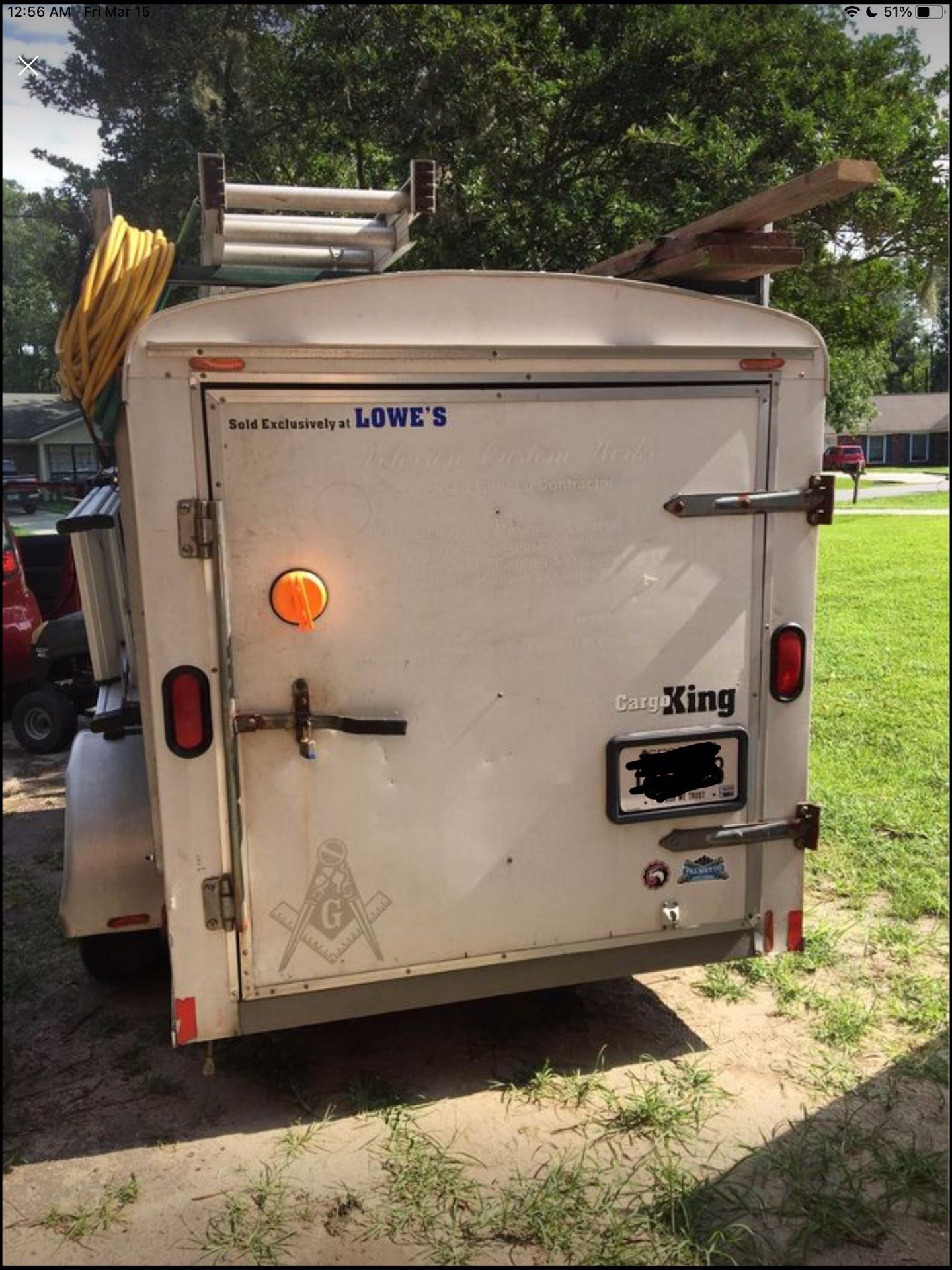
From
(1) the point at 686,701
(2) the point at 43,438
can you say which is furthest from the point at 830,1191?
(2) the point at 43,438

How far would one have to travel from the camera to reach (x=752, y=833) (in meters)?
3.72

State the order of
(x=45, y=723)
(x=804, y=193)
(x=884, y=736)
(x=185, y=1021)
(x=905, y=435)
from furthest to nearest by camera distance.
A: (x=905, y=435), (x=45, y=723), (x=884, y=736), (x=804, y=193), (x=185, y=1021)

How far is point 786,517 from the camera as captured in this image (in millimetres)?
3619

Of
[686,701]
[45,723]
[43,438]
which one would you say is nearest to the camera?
[686,701]

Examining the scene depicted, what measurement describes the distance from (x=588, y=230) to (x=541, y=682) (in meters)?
6.99

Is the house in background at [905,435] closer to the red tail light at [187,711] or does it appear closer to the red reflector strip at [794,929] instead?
the red reflector strip at [794,929]

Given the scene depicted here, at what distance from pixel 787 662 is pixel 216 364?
6.80 ft

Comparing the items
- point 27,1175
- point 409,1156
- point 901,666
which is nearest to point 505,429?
point 409,1156

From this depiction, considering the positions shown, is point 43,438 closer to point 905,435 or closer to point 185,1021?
point 905,435

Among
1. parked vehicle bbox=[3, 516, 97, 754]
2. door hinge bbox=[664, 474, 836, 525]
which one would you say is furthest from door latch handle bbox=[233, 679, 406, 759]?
parked vehicle bbox=[3, 516, 97, 754]

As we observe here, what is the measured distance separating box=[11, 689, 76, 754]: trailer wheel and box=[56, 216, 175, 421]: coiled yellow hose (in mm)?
5862

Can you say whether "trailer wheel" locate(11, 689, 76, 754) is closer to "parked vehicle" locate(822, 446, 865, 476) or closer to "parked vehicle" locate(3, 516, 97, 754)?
"parked vehicle" locate(3, 516, 97, 754)

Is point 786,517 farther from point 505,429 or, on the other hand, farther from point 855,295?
point 855,295

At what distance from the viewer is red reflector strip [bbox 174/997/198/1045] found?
11.0 ft
